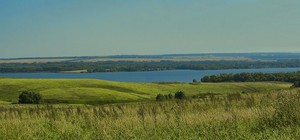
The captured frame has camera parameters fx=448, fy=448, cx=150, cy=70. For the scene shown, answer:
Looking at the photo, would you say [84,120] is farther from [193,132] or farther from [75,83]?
[75,83]

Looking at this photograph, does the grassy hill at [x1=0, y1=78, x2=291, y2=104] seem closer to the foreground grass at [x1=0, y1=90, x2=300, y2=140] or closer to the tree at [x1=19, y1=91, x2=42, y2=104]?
the tree at [x1=19, y1=91, x2=42, y2=104]

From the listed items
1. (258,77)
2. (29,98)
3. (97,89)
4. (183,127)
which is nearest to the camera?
(183,127)

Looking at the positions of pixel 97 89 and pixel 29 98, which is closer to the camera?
pixel 29 98

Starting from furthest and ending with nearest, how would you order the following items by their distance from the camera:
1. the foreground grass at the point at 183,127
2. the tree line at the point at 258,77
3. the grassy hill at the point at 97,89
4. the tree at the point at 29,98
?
1. the tree line at the point at 258,77
2. the grassy hill at the point at 97,89
3. the tree at the point at 29,98
4. the foreground grass at the point at 183,127

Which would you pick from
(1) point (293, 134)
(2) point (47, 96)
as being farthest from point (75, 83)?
(1) point (293, 134)

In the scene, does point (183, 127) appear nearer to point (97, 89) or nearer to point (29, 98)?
point (29, 98)

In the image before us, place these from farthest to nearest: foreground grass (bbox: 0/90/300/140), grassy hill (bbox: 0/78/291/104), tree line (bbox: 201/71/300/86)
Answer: tree line (bbox: 201/71/300/86) → grassy hill (bbox: 0/78/291/104) → foreground grass (bbox: 0/90/300/140)

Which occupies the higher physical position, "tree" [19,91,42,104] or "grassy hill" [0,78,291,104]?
"tree" [19,91,42,104]

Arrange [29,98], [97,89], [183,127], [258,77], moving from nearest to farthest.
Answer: [183,127] → [29,98] → [97,89] → [258,77]

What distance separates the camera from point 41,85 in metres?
112

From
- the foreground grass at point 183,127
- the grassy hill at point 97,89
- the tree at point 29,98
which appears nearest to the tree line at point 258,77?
the grassy hill at point 97,89

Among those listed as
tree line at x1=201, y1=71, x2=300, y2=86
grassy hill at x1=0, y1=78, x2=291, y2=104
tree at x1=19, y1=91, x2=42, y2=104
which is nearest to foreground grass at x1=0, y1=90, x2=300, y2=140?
tree at x1=19, y1=91, x2=42, y2=104

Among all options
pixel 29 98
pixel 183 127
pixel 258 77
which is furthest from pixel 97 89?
pixel 183 127

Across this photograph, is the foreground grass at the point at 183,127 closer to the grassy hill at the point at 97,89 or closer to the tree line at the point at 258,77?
the grassy hill at the point at 97,89
